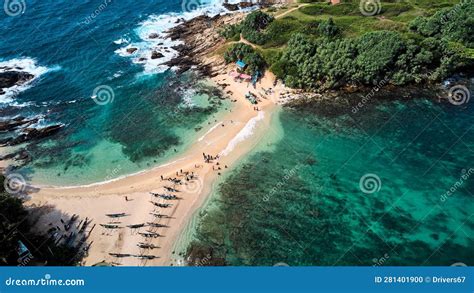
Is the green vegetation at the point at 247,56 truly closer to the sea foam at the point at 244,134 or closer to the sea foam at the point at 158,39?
the sea foam at the point at 244,134

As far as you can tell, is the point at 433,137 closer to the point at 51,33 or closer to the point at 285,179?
the point at 285,179

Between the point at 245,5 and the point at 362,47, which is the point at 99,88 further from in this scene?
the point at 362,47

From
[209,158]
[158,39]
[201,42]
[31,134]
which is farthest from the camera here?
[158,39]

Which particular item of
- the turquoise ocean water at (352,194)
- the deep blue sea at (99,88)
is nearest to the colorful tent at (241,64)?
the deep blue sea at (99,88)

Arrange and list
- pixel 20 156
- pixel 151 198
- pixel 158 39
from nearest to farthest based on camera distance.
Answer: pixel 151 198 < pixel 20 156 < pixel 158 39

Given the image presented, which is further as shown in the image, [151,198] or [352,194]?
[151,198]

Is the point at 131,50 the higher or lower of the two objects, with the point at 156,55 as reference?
higher

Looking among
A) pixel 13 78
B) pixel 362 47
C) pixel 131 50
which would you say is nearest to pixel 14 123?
pixel 13 78
